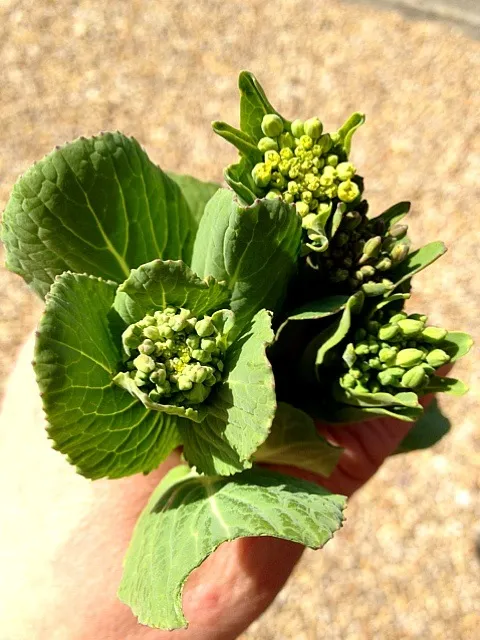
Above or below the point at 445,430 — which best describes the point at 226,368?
above

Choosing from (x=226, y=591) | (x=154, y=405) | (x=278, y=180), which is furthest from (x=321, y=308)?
(x=226, y=591)

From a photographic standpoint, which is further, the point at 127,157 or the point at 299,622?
the point at 299,622

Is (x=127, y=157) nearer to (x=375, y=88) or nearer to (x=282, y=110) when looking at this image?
(x=282, y=110)

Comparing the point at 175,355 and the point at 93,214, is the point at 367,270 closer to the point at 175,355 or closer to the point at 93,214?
the point at 175,355

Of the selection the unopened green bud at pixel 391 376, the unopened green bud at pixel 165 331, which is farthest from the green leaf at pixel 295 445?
the unopened green bud at pixel 165 331

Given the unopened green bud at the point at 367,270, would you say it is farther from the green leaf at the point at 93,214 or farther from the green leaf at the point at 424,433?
the green leaf at the point at 424,433

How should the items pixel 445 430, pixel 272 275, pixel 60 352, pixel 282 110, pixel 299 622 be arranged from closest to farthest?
pixel 60 352 < pixel 272 275 < pixel 445 430 < pixel 299 622 < pixel 282 110

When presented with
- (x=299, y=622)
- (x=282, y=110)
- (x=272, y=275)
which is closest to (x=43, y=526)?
(x=272, y=275)

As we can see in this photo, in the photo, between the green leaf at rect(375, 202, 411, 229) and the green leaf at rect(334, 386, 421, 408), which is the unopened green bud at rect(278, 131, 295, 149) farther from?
the green leaf at rect(334, 386, 421, 408)
